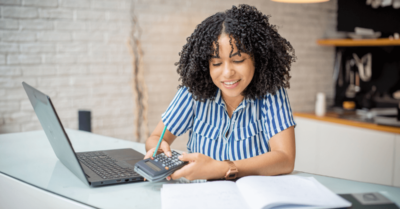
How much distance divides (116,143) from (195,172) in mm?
577

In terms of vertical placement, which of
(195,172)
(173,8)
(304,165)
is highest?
(173,8)

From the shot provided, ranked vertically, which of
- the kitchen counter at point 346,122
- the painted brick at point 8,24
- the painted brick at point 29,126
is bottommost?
the kitchen counter at point 346,122

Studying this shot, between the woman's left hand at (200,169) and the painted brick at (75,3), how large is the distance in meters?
1.83

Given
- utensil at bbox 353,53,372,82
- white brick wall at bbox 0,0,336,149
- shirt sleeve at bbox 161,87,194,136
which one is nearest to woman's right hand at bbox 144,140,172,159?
shirt sleeve at bbox 161,87,194,136

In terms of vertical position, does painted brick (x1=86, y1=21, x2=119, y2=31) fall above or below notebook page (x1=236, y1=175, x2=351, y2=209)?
above

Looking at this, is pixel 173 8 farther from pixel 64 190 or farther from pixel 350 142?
pixel 64 190

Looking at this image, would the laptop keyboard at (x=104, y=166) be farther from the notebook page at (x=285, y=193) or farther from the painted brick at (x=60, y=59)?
the painted brick at (x=60, y=59)

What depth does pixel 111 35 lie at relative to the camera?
2508 mm

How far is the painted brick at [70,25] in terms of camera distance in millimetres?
2309

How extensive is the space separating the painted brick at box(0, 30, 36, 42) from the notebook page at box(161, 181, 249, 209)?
1.82 meters

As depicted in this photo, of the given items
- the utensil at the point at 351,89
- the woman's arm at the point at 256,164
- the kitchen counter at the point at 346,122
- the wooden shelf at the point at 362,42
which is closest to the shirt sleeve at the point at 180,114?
the woman's arm at the point at 256,164

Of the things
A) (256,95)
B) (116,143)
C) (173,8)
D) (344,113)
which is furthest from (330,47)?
(116,143)

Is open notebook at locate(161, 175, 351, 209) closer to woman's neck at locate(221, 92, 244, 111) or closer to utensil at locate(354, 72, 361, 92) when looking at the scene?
woman's neck at locate(221, 92, 244, 111)

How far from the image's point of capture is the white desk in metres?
0.81
